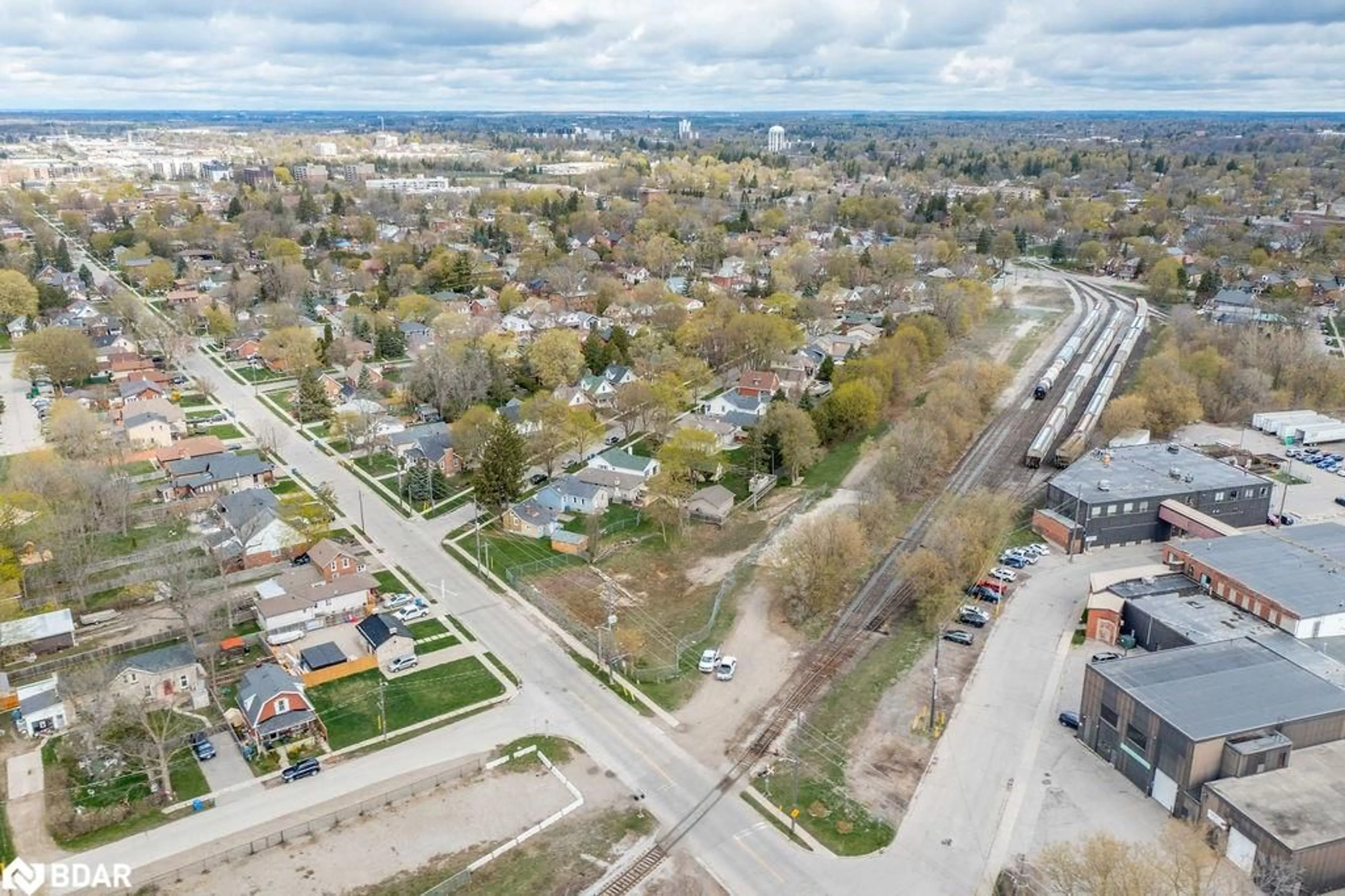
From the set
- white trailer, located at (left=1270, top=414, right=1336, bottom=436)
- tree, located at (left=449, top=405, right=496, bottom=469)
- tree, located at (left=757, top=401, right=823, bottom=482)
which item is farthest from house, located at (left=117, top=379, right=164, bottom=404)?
white trailer, located at (left=1270, top=414, right=1336, bottom=436)

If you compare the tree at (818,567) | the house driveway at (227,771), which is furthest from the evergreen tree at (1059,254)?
the house driveway at (227,771)

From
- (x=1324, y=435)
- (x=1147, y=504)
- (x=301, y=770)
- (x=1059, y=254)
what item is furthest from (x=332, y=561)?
(x=1059, y=254)

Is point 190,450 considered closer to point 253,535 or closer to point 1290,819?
point 253,535

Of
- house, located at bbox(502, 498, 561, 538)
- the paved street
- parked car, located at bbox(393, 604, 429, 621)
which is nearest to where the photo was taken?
parked car, located at bbox(393, 604, 429, 621)

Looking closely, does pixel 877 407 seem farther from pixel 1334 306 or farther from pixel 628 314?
pixel 1334 306

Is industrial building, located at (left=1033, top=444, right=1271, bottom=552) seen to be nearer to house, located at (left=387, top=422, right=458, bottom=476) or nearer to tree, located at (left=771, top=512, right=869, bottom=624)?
tree, located at (left=771, top=512, right=869, bottom=624)

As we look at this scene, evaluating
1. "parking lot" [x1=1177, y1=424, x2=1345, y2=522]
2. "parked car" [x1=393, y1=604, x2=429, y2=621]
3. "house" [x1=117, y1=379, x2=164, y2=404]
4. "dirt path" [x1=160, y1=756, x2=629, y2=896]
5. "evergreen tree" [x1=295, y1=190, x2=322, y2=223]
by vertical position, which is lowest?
"dirt path" [x1=160, y1=756, x2=629, y2=896]
